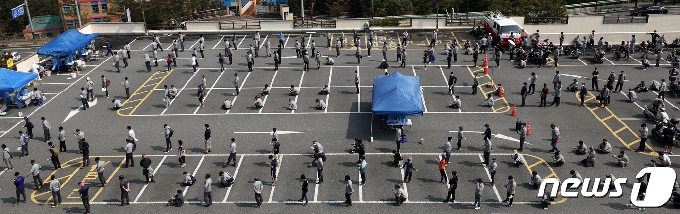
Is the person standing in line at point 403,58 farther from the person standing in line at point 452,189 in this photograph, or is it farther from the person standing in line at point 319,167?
the person standing in line at point 452,189

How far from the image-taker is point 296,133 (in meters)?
28.7

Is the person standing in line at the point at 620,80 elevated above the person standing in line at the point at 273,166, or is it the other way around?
the person standing in line at the point at 620,80

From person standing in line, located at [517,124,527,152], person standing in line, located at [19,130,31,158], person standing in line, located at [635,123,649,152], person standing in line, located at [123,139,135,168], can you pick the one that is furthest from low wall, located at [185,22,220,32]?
person standing in line, located at [635,123,649,152]

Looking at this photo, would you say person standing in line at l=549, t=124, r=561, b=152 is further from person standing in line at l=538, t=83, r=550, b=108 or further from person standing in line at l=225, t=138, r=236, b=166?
person standing in line at l=225, t=138, r=236, b=166

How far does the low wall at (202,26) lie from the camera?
171 feet

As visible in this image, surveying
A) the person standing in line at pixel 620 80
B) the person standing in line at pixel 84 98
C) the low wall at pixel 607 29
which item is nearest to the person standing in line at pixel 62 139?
the person standing in line at pixel 84 98

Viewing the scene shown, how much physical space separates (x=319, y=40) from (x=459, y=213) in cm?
3008

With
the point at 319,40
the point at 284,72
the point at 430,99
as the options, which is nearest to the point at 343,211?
the point at 430,99

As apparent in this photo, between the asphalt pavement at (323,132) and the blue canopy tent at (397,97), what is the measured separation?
5.25 feet

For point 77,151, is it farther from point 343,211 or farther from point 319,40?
point 319,40

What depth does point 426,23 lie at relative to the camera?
51594 millimetres

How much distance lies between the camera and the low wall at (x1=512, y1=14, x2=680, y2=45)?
4422 cm

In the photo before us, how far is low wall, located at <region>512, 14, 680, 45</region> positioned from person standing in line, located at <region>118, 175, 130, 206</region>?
35015mm

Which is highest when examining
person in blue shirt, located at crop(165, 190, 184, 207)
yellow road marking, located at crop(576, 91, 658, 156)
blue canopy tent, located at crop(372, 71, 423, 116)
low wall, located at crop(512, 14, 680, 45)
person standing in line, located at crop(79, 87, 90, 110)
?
low wall, located at crop(512, 14, 680, 45)
